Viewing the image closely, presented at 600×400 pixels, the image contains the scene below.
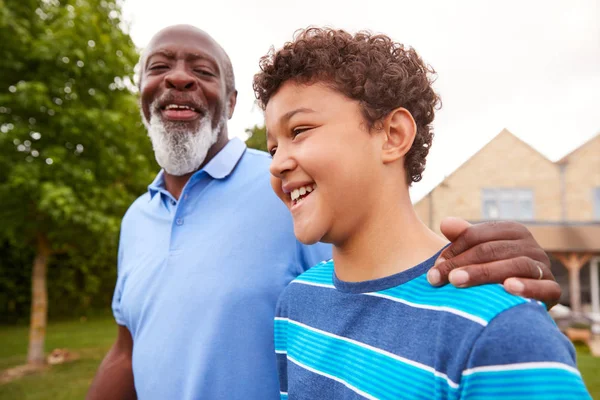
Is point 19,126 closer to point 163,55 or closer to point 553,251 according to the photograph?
point 163,55

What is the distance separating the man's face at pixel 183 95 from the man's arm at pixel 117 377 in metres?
0.86

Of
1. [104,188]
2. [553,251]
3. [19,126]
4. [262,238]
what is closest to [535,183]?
[553,251]

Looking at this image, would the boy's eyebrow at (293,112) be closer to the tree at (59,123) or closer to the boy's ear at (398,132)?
the boy's ear at (398,132)

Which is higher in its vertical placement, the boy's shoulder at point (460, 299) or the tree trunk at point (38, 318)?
the boy's shoulder at point (460, 299)

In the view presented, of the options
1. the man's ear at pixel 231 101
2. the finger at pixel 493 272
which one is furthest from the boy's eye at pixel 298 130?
the man's ear at pixel 231 101

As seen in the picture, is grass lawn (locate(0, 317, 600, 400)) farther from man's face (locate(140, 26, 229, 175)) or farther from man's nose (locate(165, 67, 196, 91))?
man's nose (locate(165, 67, 196, 91))

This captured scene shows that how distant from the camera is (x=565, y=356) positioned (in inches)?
35.7

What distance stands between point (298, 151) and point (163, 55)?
4.10 ft

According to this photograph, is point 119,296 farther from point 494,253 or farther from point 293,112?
point 494,253

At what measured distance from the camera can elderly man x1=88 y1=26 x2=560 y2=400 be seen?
5.63 ft

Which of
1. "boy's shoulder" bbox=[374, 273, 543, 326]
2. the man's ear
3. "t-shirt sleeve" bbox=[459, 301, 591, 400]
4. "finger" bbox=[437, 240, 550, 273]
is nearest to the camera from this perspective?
"t-shirt sleeve" bbox=[459, 301, 591, 400]

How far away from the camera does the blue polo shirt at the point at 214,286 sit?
1702mm

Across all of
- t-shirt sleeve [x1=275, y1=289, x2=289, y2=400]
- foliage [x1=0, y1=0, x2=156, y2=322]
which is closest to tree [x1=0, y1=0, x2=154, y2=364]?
foliage [x1=0, y1=0, x2=156, y2=322]

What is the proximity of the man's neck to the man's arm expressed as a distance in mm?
683
